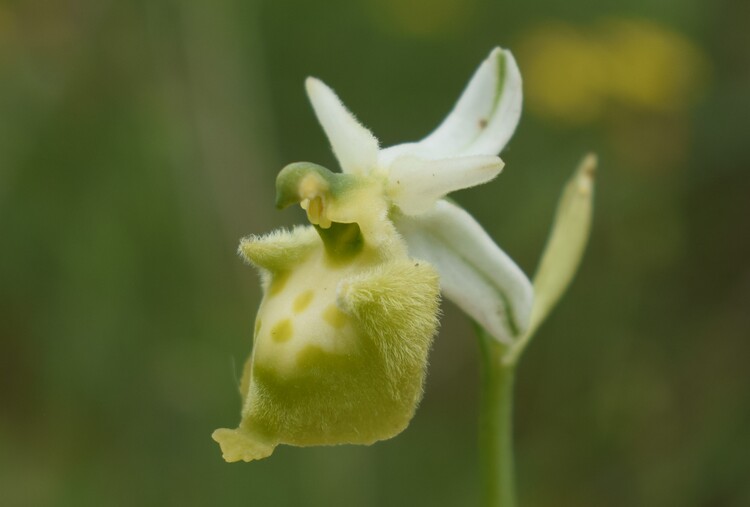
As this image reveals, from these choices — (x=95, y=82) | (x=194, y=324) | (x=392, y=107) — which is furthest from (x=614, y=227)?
(x=95, y=82)

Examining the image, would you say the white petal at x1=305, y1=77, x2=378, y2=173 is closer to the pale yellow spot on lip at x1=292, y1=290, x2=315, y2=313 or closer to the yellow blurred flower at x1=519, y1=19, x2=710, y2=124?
the pale yellow spot on lip at x1=292, y1=290, x2=315, y2=313

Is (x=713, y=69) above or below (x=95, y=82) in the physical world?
below

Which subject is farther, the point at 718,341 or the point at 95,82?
the point at 95,82

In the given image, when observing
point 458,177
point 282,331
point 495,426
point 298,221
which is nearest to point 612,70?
point 298,221

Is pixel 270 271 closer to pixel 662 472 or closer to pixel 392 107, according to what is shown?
pixel 662 472

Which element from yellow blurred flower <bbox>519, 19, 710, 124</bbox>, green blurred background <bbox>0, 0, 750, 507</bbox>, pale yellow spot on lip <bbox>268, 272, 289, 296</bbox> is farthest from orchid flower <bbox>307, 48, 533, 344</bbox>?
yellow blurred flower <bbox>519, 19, 710, 124</bbox>

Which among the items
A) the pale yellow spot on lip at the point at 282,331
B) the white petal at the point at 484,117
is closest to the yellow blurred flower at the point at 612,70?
the white petal at the point at 484,117

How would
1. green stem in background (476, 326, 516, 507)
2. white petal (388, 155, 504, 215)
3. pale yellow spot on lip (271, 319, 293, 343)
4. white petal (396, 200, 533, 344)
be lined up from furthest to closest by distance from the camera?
green stem in background (476, 326, 516, 507) → white petal (396, 200, 533, 344) → white petal (388, 155, 504, 215) → pale yellow spot on lip (271, 319, 293, 343)
